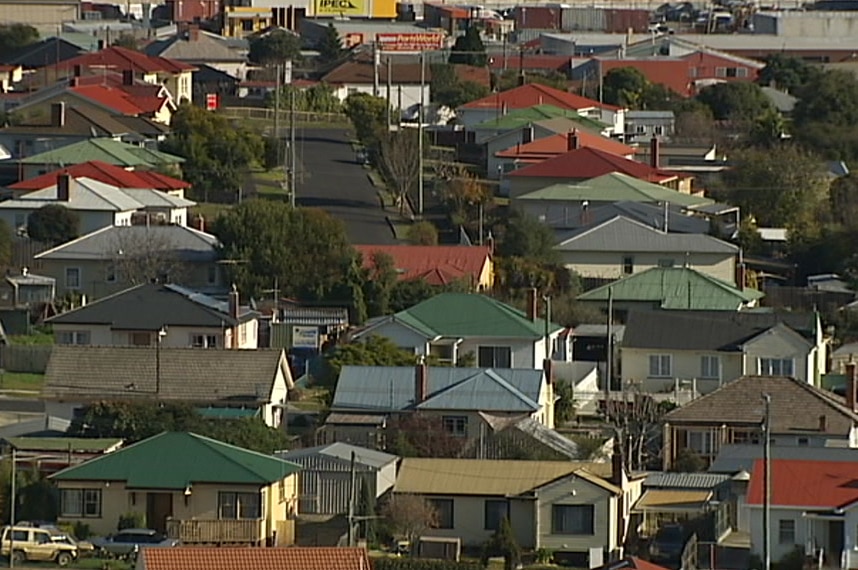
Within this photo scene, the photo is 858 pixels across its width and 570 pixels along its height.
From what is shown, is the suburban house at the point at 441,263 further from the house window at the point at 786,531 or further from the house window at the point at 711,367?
the house window at the point at 786,531

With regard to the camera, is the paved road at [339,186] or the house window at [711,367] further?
the paved road at [339,186]

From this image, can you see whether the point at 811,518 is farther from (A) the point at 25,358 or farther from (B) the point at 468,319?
(A) the point at 25,358

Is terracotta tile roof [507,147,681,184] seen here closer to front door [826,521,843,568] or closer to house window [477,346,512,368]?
house window [477,346,512,368]

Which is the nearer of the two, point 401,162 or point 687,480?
point 687,480

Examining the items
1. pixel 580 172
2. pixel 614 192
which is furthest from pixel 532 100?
pixel 614 192

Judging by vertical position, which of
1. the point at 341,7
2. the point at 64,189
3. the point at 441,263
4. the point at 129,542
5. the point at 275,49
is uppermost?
the point at 64,189

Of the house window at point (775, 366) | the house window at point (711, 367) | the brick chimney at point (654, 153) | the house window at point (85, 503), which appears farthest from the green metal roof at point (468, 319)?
the brick chimney at point (654, 153)
